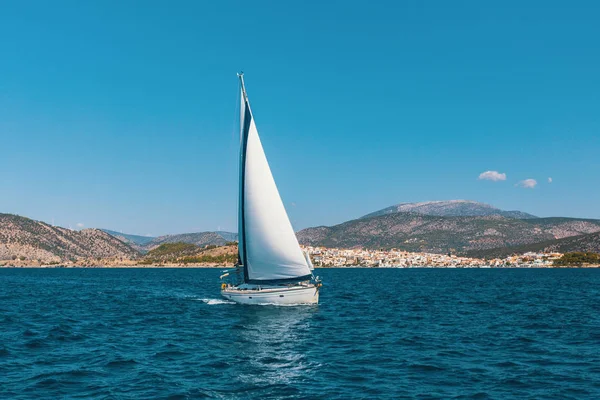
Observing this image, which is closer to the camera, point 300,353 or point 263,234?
point 300,353

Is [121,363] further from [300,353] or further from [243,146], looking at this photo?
[243,146]

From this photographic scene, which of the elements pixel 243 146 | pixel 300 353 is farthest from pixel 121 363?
pixel 243 146

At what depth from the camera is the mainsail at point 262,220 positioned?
50.3m

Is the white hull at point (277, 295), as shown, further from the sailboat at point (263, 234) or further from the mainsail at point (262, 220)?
the mainsail at point (262, 220)

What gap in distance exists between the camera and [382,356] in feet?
99.8

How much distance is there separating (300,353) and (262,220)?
68.4 ft

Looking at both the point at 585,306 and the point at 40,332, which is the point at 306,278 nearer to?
the point at 40,332

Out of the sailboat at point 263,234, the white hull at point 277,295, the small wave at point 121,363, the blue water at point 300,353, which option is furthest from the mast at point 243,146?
the small wave at point 121,363

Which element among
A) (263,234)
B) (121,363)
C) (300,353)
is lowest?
(300,353)

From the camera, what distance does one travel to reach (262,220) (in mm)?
50469

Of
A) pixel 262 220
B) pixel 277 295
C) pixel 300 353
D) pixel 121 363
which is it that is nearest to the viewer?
pixel 121 363

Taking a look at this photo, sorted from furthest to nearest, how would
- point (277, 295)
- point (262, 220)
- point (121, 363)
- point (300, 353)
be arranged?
Result: point (277, 295)
point (262, 220)
point (300, 353)
point (121, 363)

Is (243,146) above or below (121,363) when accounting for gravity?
above

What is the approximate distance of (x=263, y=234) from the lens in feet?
166
